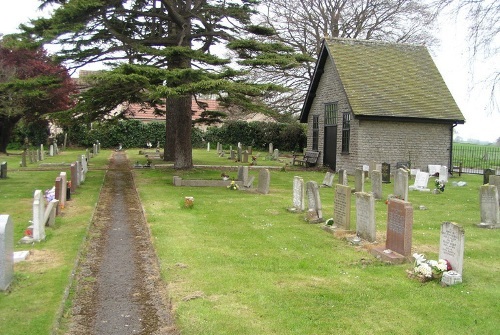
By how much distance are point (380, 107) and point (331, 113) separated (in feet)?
11.8

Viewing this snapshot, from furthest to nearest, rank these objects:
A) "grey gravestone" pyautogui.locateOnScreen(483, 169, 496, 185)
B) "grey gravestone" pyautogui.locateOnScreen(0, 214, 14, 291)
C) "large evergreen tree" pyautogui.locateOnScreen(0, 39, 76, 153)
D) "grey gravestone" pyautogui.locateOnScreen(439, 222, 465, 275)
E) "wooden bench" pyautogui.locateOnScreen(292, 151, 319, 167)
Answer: "large evergreen tree" pyautogui.locateOnScreen(0, 39, 76, 153), "wooden bench" pyautogui.locateOnScreen(292, 151, 319, 167), "grey gravestone" pyautogui.locateOnScreen(483, 169, 496, 185), "grey gravestone" pyautogui.locateOnScreen(439, 222, 465, 275), "grey gravestone" pyautogui.locateOnScreen(0, 214, 14, 291)

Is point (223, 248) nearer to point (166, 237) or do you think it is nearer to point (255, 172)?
point (166, 237)

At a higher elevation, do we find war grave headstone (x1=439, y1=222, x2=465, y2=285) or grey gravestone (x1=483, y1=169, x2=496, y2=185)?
grey gravestone (x1=483, y1=169, x2=496, y2=185)

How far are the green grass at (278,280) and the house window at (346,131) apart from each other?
41.7 ft

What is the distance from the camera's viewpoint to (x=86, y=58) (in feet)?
70.4

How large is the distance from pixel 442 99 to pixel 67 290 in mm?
24818

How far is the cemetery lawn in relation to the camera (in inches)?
233

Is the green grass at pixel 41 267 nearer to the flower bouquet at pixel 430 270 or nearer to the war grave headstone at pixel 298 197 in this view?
the flower bouquet at pixel 430 270

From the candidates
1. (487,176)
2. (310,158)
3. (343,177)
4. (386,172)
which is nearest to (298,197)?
(343,177)

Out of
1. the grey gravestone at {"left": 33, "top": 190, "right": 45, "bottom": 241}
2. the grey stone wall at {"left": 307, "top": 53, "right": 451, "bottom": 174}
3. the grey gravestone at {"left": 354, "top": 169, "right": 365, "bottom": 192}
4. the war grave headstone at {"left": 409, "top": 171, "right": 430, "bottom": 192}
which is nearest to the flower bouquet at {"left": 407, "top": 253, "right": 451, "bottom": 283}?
the grey gravestone at {"left": 33, "top": 190, "right": 45, "bottom": 241}

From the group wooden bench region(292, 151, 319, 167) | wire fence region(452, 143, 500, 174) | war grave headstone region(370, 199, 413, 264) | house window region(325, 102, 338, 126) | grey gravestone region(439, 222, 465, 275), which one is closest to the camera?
grey gravestone region(439, 222, 465, 275)

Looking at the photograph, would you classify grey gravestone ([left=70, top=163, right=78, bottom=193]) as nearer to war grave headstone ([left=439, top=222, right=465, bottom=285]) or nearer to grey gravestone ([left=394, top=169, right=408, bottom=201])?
grey gravestone ([left=394, top=169, right=408, bottom=201])

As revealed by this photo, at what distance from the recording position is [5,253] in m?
6.80

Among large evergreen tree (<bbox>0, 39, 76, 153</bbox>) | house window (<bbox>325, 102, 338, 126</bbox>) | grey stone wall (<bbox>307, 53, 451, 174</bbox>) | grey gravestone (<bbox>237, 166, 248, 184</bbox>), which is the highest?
large evergreen tree (<bbox>0, 39, 76, 153</bbox>)
